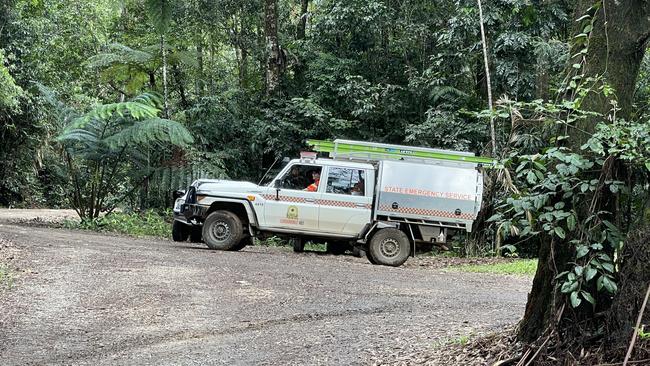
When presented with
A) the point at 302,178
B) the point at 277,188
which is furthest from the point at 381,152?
the point at 277,188

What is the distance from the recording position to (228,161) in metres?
21.1

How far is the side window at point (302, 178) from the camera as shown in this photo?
13148mm

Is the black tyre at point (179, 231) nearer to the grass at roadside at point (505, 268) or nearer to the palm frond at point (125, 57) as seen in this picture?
the grass at roadside at point (505, 268)

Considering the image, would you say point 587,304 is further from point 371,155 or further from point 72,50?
point 72,50

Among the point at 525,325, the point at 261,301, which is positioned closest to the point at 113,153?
the point at 261,301

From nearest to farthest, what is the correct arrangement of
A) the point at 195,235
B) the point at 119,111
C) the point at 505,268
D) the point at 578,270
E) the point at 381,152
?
the point at 578,270 < the point at 381,152 < the point at 505,268 < the point at 195,235 < the point at 119,111

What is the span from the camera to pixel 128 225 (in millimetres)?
18062

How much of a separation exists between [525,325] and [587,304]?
1.59 ft

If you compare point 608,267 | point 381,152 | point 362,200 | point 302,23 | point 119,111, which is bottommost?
point 608,267

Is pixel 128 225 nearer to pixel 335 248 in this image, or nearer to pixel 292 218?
pixel 335 248

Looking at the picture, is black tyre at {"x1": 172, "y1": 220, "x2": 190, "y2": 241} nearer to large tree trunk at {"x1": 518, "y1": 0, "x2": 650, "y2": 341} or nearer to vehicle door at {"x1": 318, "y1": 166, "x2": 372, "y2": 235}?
vehicle door at {"x1": 318, "y1": 166, "x2": 372, "y2": 235}

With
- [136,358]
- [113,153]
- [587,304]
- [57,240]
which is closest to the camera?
[587,304]

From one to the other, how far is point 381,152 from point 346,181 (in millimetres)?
886

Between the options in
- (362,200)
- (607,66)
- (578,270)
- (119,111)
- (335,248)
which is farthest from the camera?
(119,111)
